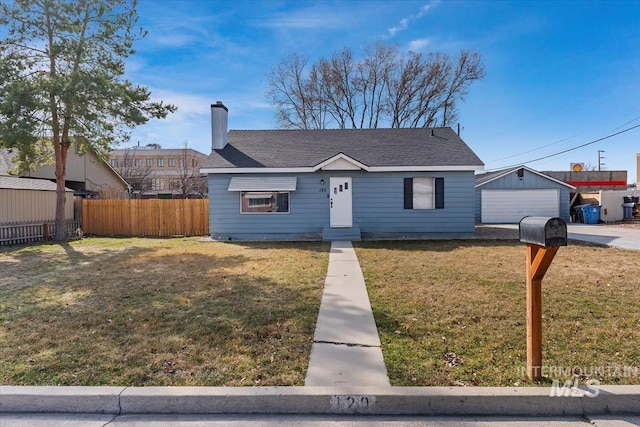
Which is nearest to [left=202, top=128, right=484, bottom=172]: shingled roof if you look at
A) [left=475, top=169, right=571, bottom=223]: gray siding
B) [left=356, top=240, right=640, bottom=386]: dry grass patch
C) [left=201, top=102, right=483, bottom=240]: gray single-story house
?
[left=201, top=102, right=483, bottom=240]: gray single-story house

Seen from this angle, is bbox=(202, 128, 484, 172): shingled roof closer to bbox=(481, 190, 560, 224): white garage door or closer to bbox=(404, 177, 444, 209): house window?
bbox=(404, 177, 444, 209): house window

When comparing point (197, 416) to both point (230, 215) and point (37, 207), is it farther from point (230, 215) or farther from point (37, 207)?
point (37, 207)

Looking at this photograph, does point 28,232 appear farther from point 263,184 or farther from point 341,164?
point 341,164

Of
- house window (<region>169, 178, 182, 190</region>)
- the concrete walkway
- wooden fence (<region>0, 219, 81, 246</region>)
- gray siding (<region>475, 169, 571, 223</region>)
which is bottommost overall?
the concrete walkway

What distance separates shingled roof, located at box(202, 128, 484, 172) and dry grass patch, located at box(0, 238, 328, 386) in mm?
5572

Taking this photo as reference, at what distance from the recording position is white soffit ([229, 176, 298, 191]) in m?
13.0

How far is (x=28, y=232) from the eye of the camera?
1384 centimetres

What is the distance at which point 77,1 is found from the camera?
1216 cm

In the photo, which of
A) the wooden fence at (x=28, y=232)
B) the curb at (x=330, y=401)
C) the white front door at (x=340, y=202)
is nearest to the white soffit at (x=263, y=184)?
the white front door at (x=340, y=202)

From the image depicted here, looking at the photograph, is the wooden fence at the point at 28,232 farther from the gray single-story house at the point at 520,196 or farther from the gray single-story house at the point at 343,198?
the gray single-story house at the point at 520,196

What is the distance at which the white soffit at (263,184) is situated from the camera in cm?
1298

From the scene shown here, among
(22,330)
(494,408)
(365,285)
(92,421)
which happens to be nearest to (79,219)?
(22,330)

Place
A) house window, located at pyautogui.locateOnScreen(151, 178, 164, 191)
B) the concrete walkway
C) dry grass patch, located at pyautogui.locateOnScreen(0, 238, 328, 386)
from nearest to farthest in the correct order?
the concrete walkway → dry grass patch, located at pyautogui.locateOnScreen(0, 238, 328, 386) → house window, located at pyautogui.locateOnScreen(151, 178, 164, 191)

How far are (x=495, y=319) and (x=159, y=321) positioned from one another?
13.9 ft
